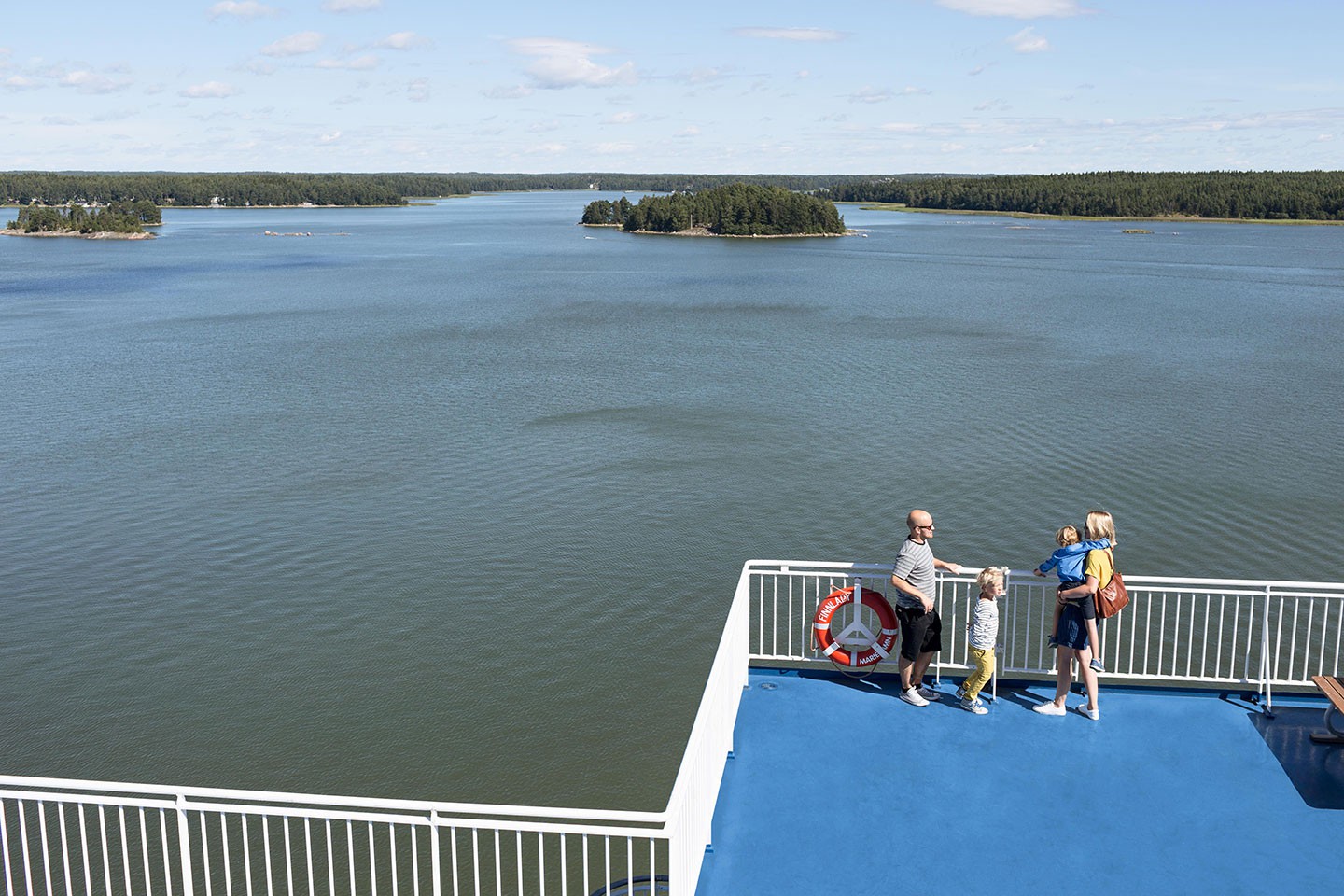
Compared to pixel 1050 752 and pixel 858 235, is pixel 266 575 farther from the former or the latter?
pixel 858 235

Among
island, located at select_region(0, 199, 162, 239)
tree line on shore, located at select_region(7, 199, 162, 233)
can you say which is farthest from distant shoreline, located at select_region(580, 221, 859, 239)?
tree line on shore, located at select_region(7, 199, 162, 233)

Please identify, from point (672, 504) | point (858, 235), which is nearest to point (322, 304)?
point (672, 504)

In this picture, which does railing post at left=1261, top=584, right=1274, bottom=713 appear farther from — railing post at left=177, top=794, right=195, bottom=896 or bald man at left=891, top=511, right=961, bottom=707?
railing post at left=177, top=794, right=195, bottom=896

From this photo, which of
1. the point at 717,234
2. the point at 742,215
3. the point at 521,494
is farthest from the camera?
the point at 717,234

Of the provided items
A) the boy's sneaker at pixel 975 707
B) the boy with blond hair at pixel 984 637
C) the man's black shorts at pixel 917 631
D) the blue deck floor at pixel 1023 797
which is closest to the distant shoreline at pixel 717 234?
the man's black shorts at pixel 917 631

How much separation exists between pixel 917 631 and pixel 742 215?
136 m

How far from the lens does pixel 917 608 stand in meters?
8.35

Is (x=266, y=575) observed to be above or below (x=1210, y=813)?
below

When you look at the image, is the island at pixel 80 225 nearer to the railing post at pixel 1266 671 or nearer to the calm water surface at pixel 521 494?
the calm water surface at pixel 521 494

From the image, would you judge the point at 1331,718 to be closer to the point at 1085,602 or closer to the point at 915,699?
the point at 1085,602

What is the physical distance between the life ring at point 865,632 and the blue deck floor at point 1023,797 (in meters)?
0.24

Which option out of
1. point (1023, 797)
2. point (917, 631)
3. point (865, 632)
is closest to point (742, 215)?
point (865, 632)

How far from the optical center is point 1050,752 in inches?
303

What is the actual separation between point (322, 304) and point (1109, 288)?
4968 cm
